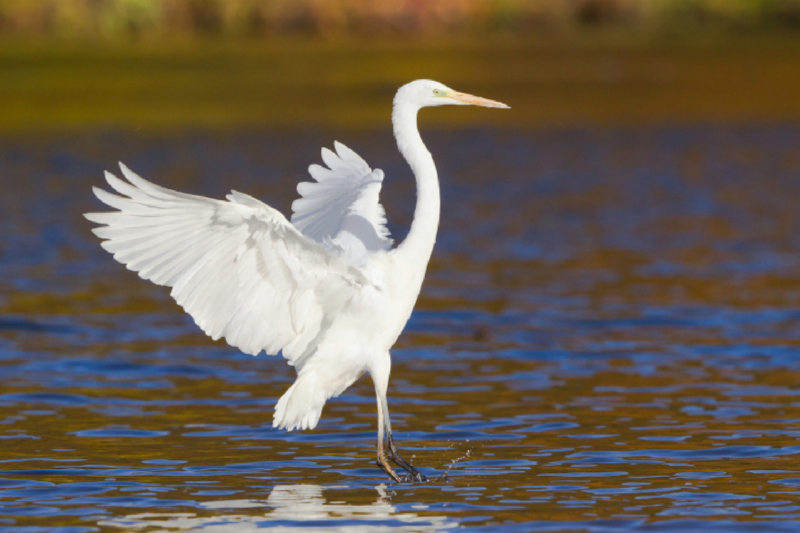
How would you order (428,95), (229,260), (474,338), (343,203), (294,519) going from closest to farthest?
(294,519) < (229,260) < (428,95) < (343,203) < (474,338)

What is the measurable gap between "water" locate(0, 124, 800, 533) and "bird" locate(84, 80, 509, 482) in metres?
0.56

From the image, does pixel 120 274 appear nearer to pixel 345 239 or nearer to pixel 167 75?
pixel 345 239

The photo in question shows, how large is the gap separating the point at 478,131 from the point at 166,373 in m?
24.9

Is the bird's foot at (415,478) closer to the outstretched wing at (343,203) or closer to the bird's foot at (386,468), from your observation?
the bird's foot at (386,468)

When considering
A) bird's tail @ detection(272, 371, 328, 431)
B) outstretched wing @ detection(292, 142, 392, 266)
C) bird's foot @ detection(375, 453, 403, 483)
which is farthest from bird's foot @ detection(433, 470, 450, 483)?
outstretched wing @ detection(292, 142, 392, 266)

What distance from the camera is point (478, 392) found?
34.5 feet

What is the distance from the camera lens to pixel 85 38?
46.5 m

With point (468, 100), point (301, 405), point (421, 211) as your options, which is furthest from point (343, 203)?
point (301, 405)

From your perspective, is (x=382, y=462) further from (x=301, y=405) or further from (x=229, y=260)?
(x=229, y=260)

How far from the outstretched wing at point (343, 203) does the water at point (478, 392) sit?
134cm

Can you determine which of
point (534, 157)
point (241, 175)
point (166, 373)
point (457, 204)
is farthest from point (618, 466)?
point (534, 157)

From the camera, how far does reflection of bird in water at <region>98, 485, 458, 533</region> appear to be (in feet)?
23.6

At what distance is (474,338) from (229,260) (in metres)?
4.70

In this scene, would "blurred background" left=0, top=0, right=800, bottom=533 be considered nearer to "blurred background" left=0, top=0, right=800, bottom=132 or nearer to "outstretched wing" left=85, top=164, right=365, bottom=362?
"blurred background" left=0, top=0, right=800, bottom=132
